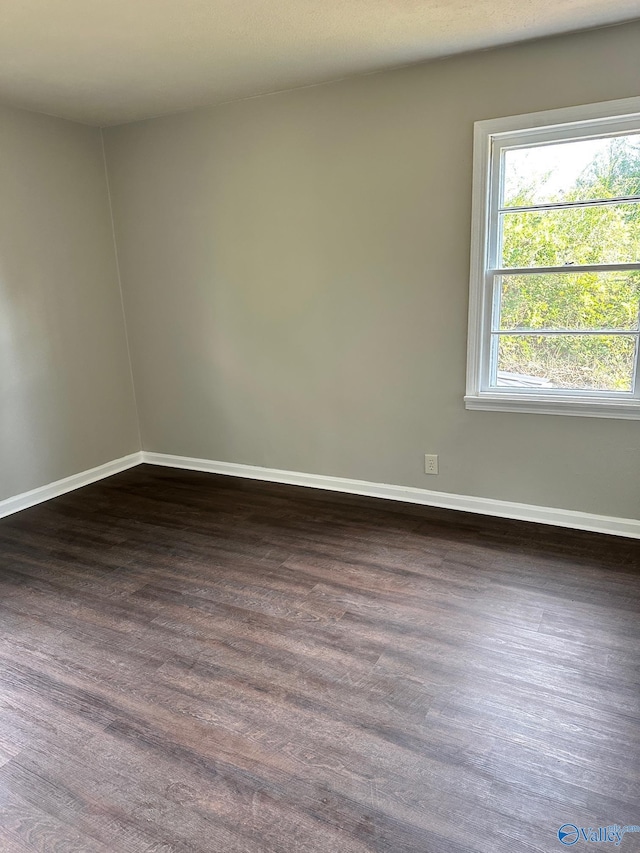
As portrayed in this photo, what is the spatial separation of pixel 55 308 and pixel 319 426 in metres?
2.02

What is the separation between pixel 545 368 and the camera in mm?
3037

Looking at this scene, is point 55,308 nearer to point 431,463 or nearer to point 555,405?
point 431,463

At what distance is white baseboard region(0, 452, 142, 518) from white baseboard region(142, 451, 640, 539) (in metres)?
0.22

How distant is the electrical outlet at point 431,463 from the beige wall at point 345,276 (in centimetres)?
4

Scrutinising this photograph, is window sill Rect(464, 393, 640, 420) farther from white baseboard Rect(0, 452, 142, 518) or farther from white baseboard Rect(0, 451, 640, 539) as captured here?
white baseboard Rect(0, 452, 142, 518)

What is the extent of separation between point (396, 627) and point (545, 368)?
5.45 feet

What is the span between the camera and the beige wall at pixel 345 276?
293 centimetres

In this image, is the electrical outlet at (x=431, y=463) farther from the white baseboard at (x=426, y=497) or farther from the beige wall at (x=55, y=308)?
the beige wall at (x=55, y=308)

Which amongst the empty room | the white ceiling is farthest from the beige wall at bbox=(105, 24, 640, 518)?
the white ceiling

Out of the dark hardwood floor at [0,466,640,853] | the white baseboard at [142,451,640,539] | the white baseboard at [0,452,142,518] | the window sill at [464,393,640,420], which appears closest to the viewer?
the dark hardwood floor at [0,466,640,853]

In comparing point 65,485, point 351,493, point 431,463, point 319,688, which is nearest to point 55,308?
point 65,485

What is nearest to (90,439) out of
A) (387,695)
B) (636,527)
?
(387,695)

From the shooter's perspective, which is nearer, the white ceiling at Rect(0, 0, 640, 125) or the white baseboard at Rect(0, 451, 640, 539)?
the white ceiling at Rect(0, 0, 640, 125)

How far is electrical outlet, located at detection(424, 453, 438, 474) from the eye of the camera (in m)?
3.42
